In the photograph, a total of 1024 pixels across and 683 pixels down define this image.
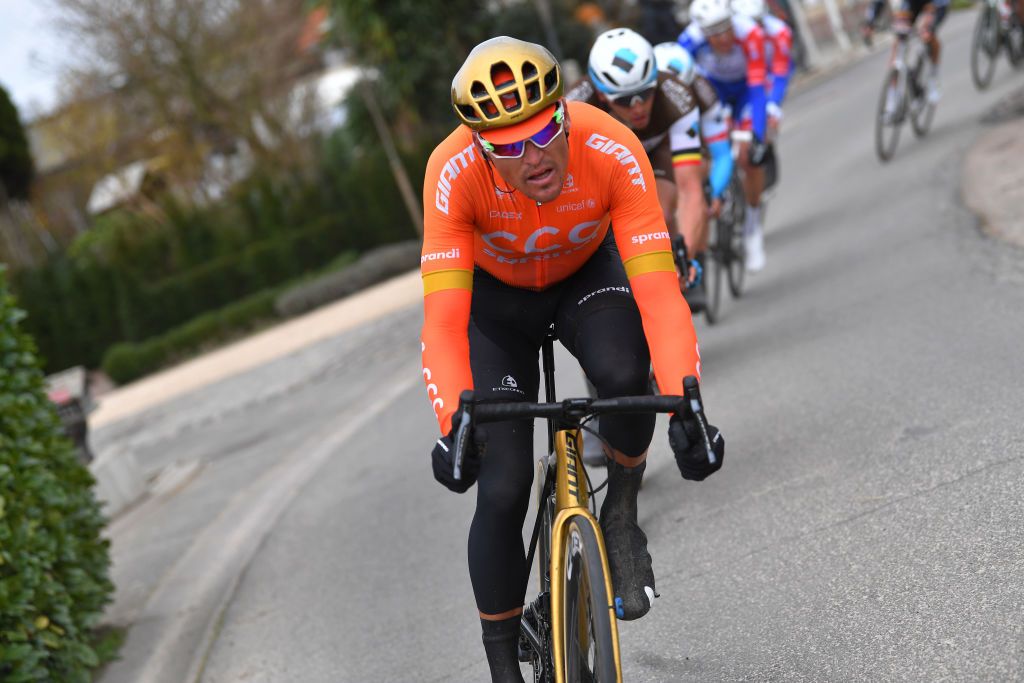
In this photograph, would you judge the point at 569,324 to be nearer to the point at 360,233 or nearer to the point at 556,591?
the point at 556,591

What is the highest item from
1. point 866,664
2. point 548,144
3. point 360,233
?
point 548,144

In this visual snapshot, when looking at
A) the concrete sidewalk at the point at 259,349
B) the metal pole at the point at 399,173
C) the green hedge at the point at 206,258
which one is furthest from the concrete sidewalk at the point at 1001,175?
the green hedge at the point at 206,258

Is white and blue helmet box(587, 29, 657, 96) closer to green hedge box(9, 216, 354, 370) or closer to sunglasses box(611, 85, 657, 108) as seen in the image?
sunglasses box(611, 85, 657, 108)

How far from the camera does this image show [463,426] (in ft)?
11.0

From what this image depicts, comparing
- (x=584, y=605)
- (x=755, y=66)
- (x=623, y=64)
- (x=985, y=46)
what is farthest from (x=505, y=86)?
(x=985, y=46)

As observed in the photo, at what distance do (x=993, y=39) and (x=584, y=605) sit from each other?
14203 millimetres

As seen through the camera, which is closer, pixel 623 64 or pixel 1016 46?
pixel 623 64

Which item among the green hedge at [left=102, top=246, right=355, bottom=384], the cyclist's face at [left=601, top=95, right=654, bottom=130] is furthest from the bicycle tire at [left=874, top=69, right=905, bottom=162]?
the green hedge at [left=102, top=246, right=355, bottom=384]

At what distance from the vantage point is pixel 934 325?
7.50m

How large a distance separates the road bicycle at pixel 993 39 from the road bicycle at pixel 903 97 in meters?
1.19

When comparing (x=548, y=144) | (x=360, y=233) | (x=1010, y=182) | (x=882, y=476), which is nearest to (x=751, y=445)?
(x=882, y=476)

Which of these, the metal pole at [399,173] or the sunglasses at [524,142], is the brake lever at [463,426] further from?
the metal pole at [399,173]

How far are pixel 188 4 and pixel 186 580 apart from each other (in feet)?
88.7

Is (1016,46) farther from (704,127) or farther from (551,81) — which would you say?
(551,81)
